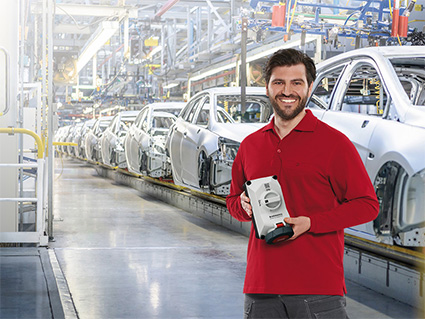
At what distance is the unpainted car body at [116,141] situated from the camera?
16094 millimetres

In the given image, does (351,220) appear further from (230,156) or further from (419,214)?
(230,156)

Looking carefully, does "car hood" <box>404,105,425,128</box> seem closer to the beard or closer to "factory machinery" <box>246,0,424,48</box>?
the beard

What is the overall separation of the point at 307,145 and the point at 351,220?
0.26 m

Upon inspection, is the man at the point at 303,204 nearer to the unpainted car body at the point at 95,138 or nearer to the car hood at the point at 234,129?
the car hood at the point at 234,129

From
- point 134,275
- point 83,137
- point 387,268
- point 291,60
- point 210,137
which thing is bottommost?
point 134,275

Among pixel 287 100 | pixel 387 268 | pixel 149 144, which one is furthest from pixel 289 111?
pixel 149 144

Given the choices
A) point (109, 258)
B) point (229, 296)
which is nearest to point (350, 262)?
point (229, 296)

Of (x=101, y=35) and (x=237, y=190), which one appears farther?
(x=101, y=35)

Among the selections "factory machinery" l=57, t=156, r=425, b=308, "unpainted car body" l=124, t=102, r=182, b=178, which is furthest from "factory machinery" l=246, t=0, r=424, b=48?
"factory machinery" l=57, t=156, r=425, b=308

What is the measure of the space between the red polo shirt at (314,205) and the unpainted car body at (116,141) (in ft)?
46.2

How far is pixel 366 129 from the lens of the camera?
4762 mm

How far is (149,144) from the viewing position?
1228 cm

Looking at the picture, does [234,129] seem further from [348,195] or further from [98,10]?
[348,195]

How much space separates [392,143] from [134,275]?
2.39m
